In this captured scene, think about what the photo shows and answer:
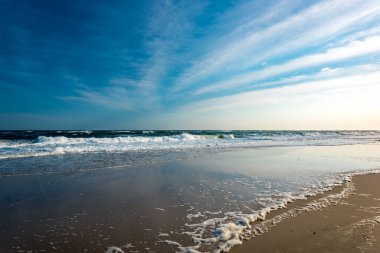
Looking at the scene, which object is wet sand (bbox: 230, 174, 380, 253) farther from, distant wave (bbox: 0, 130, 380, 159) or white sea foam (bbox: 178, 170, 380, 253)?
distant wave (bbox: 0, 130, 380, 159)

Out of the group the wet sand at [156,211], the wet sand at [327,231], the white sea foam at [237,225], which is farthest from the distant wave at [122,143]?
the wet sand at [327,231]

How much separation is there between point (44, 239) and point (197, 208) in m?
2.74

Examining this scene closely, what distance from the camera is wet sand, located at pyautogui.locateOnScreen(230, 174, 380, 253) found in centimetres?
360

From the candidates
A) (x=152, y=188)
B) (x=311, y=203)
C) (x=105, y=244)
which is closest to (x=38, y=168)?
(x=152, y=188)

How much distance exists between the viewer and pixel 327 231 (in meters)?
4.13

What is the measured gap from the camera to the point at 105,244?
3.73 meters

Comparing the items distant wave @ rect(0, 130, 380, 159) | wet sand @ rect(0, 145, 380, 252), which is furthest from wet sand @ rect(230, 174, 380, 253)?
distant wave @ rect(0, 130, 380, 159)

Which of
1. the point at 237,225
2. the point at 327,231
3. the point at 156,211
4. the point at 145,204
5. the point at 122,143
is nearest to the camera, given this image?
the point at 327,231

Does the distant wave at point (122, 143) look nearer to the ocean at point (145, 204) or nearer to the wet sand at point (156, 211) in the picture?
the ocean at point (145, 204)

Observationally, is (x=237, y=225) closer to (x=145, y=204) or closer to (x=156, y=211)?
(x=156, y=211)

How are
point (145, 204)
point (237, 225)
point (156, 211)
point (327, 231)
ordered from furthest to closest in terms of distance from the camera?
point (145, 204), point (156, 211), point (237, 225), point (327, 231)

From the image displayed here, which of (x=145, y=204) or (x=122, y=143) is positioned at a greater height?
(x=122, y=143)

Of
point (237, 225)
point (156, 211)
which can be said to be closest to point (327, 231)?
point (237, 225)

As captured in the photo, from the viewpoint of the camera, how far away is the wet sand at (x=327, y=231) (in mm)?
3604
